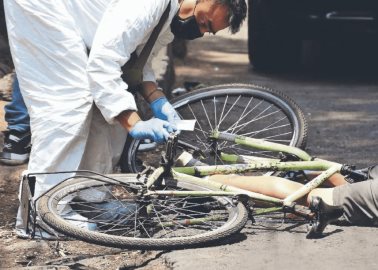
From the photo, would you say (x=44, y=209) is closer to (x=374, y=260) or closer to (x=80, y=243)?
(x=80, y=243)

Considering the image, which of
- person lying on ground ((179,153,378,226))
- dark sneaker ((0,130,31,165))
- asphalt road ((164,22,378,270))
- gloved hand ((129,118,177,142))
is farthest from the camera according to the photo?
dark sneaker ((0,130,31,165))

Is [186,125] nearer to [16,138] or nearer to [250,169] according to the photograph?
[250,169]

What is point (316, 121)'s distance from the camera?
7.51 m

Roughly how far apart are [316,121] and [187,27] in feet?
9.49

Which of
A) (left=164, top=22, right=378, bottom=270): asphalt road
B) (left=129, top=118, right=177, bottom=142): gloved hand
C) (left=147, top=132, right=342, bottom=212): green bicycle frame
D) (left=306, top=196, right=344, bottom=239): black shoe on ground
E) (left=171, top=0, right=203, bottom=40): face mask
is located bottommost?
(left=164, top=22, right=378, bottom=270): asphalt road

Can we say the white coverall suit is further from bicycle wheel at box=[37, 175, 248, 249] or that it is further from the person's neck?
bicycle wheel at box=[37, 175, 248, 249]

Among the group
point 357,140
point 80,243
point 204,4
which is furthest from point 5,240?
point 357,140

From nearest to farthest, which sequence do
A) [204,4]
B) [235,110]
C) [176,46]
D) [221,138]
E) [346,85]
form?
[204,4], [221,138], [235,110], [346,85], [176,46]

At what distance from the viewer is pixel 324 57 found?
36.0ft

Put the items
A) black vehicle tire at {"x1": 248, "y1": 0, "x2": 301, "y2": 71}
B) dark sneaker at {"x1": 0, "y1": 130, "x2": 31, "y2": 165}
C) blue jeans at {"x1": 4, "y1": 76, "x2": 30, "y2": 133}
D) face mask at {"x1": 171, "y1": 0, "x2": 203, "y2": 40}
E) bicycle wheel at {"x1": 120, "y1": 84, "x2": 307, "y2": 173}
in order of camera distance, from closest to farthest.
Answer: face mask at {"x1": 171, "y1": 0, "x2": 203, "y2": 40} < bicycle wheel at {"x1": 120, "y1": 84, "x2": 307, "y2": 173} < blue jeans at {"x1": 4, "y1": 76, "x2": 30, "y2": 133} < dark sneaker at {"x1": 0, "y1": 130, "x2": 31, "y2": 165} < black vehicle tire at {"x1": 248, "y1": 0, "x2": 301, "y2": 71}

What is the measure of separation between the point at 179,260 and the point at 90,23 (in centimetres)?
135

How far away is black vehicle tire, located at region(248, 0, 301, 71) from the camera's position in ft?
30.2

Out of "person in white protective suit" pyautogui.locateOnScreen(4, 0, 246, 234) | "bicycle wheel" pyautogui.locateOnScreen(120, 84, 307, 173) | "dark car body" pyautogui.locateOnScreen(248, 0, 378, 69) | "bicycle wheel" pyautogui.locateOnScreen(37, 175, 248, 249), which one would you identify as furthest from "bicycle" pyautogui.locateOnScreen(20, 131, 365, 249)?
"dark car body" pyautogui.locateOnScreen(248, 0, 378, 69)

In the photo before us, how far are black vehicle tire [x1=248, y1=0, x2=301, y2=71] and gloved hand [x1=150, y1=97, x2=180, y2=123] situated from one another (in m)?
4.32
